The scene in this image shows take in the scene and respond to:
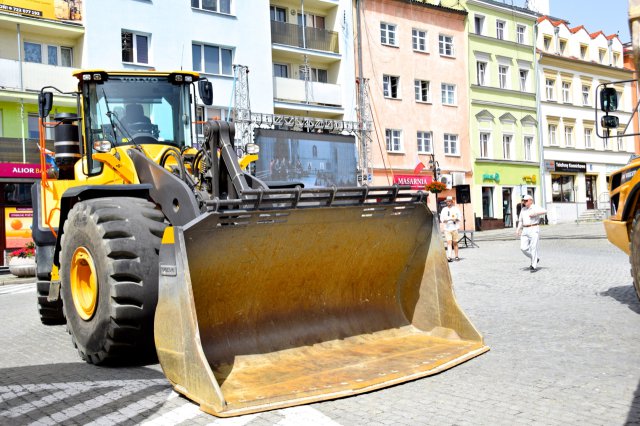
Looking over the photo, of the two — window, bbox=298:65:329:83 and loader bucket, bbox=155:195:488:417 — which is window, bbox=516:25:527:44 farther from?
loader bucket, bbox=155:195:488:417

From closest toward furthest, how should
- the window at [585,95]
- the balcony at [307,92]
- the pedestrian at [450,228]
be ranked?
the pedestrian at [450,228]
the balcony at [307,92]
the window at [585,95]

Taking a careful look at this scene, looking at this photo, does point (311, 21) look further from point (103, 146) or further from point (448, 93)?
point (103, 146)

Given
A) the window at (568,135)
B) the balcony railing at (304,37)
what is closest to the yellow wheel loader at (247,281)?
the balcony railing at (304,37)

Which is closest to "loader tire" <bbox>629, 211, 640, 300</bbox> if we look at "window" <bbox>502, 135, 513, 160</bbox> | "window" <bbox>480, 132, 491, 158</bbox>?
"window" <bbox>480, 132, 491, 158</bbox>

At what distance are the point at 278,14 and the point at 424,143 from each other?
1113 cm

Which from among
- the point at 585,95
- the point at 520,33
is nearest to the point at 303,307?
the point at 520,33

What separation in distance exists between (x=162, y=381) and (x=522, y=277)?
10308mm

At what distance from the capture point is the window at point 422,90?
39025 millimetres

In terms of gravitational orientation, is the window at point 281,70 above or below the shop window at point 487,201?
above

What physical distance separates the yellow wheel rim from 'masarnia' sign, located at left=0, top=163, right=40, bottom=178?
20.1m

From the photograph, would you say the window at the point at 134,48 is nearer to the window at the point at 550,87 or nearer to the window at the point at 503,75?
the window at the point at 503,75

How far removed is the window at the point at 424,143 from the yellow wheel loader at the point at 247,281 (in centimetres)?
3162

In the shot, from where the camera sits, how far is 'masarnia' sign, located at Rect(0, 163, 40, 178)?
82.4 feet

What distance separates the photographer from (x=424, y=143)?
3922 cm
